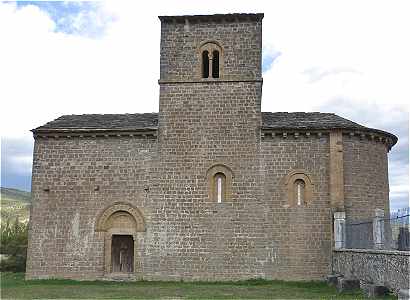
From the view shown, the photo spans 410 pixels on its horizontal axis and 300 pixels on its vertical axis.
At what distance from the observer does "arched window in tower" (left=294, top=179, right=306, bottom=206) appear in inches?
835

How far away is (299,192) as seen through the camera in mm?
21359

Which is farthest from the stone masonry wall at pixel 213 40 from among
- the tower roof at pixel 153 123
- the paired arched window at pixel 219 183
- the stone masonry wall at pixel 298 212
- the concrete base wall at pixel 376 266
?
the concrete base wall at pixel 376 266

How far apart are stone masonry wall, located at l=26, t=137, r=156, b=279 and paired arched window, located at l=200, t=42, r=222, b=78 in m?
4.04

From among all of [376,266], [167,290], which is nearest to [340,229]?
[376,266]

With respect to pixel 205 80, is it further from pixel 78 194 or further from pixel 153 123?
pixel 78 194

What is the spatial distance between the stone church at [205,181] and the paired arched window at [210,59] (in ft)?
0.16

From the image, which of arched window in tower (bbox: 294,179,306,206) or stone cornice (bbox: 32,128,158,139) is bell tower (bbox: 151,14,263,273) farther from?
arched window in tower (bbox: 294,179,306,206)

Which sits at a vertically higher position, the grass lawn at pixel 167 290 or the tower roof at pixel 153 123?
the tower roof at pixel 153 123

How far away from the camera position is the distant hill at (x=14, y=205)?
86644 mm

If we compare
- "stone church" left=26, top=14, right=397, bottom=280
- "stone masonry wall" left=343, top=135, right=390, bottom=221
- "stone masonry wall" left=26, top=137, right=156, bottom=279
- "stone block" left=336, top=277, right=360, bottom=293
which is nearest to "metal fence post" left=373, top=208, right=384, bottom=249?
"stone block" left=336, top=277, right=360, bottom=293

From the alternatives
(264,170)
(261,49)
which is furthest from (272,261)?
(261,49)

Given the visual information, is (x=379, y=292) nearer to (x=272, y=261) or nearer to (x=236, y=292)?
(x=236, y=292)

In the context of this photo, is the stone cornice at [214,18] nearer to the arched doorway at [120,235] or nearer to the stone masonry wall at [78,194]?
the stone masonry wall at [78,194]

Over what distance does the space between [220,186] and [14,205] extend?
9540 centimetres
